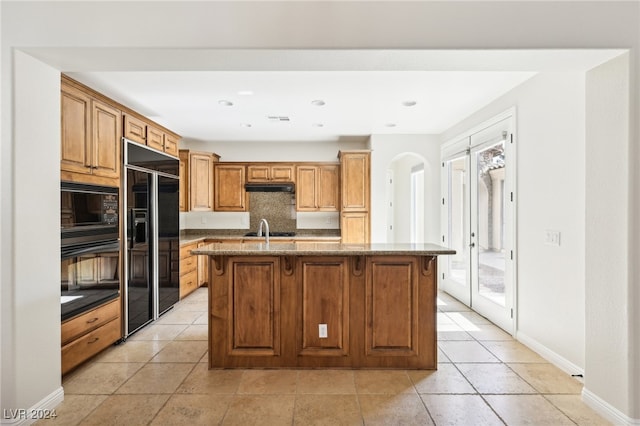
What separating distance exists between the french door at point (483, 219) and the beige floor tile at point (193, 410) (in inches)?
116

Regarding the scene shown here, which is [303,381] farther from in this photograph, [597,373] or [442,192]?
[442,192]

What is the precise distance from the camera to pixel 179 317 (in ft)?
13.9

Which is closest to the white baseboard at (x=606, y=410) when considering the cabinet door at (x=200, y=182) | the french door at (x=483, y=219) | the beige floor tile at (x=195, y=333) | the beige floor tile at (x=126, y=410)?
the french door at (x=483, y=219)

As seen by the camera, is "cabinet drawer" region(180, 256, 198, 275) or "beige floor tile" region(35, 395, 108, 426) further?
"cabinet drawer" region(180, 256, 198, 275)

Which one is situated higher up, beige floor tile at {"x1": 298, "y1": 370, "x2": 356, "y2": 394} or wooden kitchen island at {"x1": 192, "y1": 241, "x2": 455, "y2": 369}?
wooden kitchen island at {"x1": 192, "y1": 241, "x2": 455, "y2": 369}

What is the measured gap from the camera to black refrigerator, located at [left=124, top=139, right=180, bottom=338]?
3.50 meters

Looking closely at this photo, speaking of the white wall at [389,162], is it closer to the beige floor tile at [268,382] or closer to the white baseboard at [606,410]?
the beige floor tile at [268,382]

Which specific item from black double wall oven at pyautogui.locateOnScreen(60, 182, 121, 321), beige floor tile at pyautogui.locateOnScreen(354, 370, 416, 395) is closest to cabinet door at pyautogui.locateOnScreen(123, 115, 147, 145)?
black double wall oven at pyautogui.locateOnScreen(60, 182, 121, 321)

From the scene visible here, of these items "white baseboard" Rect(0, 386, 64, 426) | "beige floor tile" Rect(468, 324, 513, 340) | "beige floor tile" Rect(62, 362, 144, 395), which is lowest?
"beige floor tile" Rect(62, 362, 144, 395)

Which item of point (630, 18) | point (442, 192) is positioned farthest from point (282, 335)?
point (442, 192)

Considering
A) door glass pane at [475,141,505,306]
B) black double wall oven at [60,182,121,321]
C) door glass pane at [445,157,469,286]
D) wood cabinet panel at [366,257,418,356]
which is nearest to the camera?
black double wall oven at [60,182,121,321]

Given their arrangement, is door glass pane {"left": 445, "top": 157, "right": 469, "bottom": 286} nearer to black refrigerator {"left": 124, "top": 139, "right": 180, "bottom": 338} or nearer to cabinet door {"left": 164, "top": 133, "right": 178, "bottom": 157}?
black refrigerator {"left": 124, "top": 139, "right": 180, "bottom": 338}

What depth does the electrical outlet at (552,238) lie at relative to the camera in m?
2.88

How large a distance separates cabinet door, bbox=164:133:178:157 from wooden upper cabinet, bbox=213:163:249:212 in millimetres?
1289
